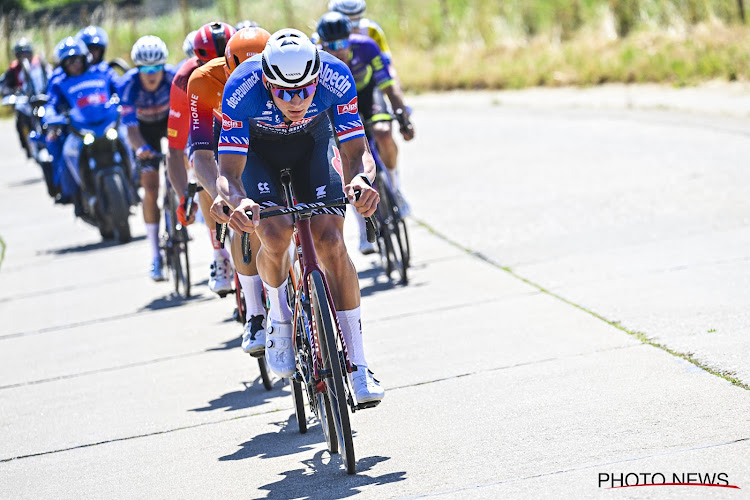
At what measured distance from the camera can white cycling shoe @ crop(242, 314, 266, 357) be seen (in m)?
6.47

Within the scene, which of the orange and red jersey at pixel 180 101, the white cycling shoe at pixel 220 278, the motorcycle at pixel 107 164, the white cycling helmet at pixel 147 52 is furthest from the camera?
the motorcycle at pixel 107 164

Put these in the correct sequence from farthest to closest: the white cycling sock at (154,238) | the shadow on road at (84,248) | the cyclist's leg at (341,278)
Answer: the shadow on road at (84,248) → the white cycling sock at (154,238) → the cyclist's leg at (341,278)

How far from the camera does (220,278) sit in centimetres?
809

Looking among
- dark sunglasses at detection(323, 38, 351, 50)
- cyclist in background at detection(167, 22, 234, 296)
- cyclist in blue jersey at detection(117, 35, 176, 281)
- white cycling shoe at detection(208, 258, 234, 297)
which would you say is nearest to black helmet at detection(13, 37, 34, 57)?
cyclist in blue jersey at detection(117, 35, 176, 281)

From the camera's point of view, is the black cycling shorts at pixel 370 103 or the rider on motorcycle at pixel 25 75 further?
the rider on motorcycle at pixel 25 75

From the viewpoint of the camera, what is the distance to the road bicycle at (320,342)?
520 cm

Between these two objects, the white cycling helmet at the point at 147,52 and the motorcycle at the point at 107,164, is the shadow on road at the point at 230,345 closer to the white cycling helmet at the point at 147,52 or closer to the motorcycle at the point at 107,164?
the white cycling helmet at the point at 147,52

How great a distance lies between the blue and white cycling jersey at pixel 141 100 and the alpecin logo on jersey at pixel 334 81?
16.5 ft

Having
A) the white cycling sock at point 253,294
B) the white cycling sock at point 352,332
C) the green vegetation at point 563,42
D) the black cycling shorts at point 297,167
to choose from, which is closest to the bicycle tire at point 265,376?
the white cycling sock at point 253,294

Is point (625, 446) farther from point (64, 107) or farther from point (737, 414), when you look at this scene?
point (64, 107)

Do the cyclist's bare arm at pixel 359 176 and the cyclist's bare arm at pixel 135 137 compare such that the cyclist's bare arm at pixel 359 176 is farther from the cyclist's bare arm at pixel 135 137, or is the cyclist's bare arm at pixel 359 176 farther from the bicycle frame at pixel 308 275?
the cyclist's bare arm at pixel 135 137

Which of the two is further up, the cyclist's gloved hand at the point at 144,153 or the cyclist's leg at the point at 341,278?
the cyclist's gloved hand at the point at 144,153

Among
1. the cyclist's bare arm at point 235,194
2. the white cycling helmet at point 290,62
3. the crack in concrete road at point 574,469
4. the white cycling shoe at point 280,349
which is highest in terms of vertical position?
the white cycling helmet at point 290,62

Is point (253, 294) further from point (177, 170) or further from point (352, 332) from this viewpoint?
point (177, 170)
